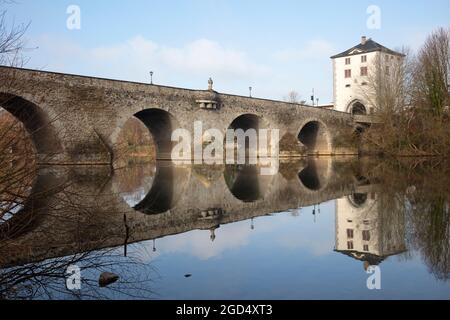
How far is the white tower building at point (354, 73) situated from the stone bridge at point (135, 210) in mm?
40136

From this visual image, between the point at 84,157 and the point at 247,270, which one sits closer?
the point at 247,270

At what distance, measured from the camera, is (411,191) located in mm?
11562

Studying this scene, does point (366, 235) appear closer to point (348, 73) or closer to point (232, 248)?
point (232, 248)

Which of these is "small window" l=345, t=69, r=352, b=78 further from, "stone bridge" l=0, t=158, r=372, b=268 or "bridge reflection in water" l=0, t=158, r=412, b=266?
"bridge reflection in water" l=0, t=158, r=412, b=266

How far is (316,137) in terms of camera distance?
43.2 metres

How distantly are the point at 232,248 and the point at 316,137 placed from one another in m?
38.2

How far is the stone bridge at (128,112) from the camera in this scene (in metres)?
20.8

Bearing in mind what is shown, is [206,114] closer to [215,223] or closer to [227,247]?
[215,223]

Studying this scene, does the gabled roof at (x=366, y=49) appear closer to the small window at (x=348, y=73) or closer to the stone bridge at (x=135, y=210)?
the small window at (x=348, y=73)

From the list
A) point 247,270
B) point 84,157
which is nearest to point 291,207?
point 247,270

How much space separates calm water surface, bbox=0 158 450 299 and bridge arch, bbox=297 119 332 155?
31.1 m

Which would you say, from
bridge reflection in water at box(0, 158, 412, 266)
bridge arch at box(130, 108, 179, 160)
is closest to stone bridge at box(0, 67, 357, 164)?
bridge arch at box(130, 108, 179, 160)
